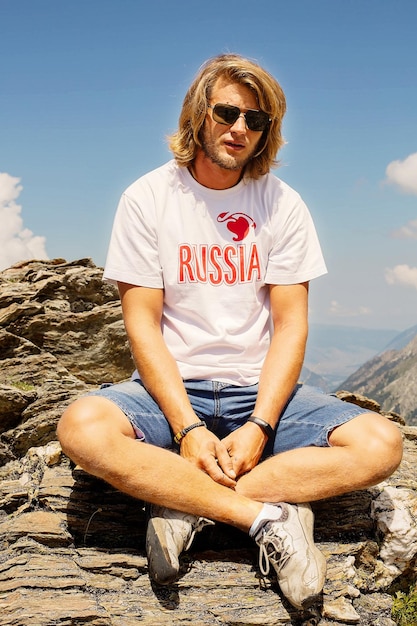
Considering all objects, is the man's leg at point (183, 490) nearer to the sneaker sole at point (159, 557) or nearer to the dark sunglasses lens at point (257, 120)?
the sneaker sole at point (159, 557)

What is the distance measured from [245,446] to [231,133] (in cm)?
467

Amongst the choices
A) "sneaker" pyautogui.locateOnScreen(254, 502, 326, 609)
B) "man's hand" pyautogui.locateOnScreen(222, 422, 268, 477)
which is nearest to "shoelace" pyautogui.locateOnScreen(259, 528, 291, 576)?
"sneaker" pyautogui.locateOnScreen(254, 502, 326, 609)

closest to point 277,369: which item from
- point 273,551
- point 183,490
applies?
point 183,490

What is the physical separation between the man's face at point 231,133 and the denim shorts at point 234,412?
3.43m

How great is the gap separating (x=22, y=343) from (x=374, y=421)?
40.1 feet

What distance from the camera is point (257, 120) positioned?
8.59 meters

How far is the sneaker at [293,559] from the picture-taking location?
20.9 ft

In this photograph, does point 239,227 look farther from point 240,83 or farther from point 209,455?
point 209,455

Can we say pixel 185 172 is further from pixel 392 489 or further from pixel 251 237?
pixel 392 489

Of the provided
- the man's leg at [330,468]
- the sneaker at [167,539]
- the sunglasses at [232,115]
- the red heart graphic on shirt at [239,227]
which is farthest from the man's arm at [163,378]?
the sunglasses at [232,115]

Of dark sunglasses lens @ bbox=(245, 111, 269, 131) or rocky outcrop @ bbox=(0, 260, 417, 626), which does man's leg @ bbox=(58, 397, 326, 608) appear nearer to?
rocky outcrop @ bbox=(0, 260, 417, 626)

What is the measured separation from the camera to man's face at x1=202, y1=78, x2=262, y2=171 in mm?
8617

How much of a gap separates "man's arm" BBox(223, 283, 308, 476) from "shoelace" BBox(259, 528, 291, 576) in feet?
2.93

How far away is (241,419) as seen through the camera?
26.6 feet
